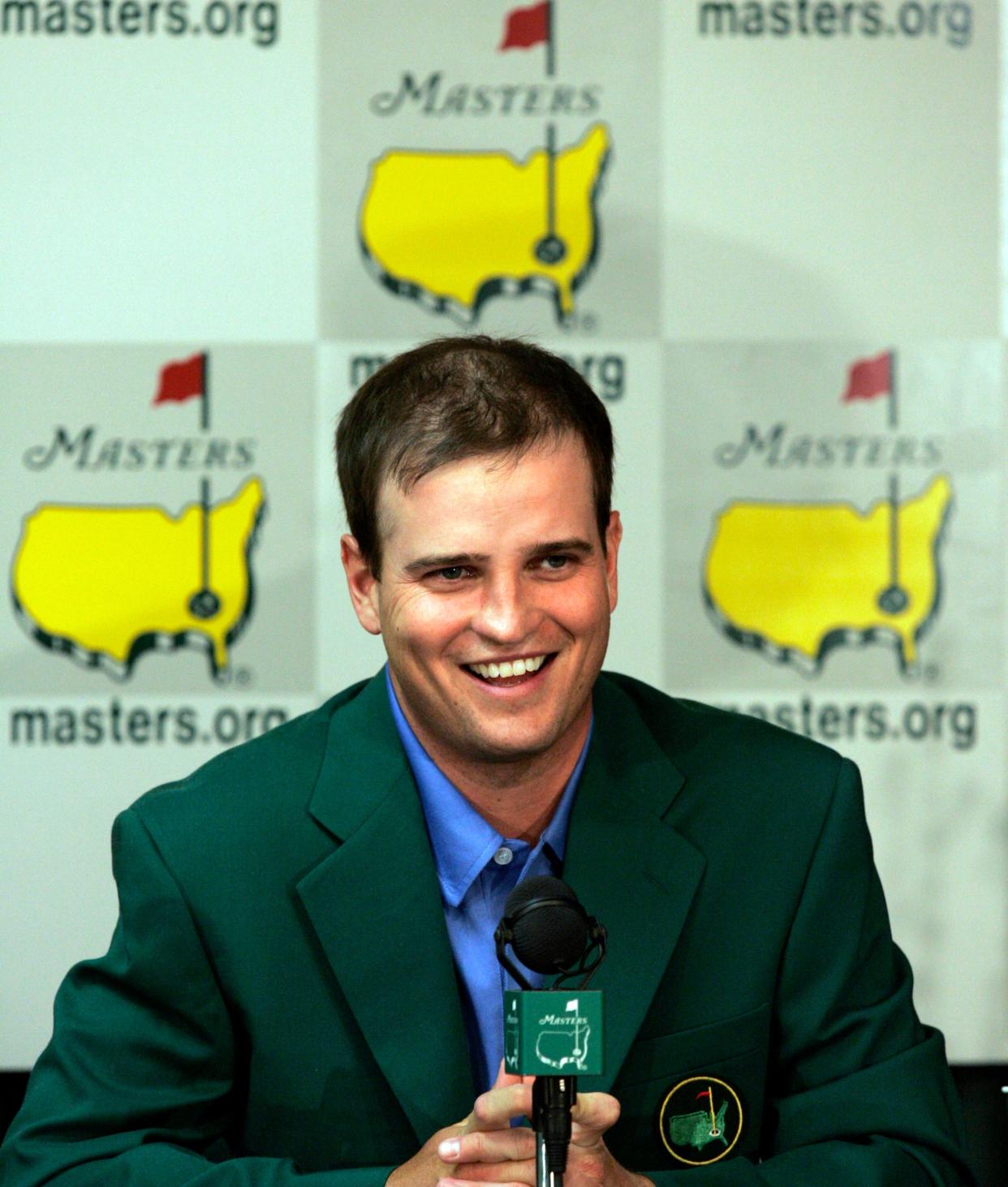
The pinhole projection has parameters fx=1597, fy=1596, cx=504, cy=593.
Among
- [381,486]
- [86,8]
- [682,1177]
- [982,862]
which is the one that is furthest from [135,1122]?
[86,8]

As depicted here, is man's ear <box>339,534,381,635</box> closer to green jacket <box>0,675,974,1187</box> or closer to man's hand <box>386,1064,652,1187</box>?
green jacket <box>0,675,974,1187</box>

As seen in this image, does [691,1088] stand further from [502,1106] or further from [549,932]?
[549,932]

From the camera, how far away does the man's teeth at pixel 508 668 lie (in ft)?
5.98

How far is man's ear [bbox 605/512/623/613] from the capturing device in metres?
1.95

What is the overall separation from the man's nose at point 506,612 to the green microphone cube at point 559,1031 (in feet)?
1.81

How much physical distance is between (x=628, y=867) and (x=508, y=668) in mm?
300

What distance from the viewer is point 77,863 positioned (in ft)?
9.04

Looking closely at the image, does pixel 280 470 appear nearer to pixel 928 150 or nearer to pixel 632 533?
pixel 632 533

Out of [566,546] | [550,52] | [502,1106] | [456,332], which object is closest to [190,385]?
[456,332]

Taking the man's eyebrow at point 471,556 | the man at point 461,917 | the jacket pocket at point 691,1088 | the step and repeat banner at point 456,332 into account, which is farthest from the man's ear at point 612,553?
the step and repeat banner at point 456,332

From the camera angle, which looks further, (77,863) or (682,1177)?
(77,863)

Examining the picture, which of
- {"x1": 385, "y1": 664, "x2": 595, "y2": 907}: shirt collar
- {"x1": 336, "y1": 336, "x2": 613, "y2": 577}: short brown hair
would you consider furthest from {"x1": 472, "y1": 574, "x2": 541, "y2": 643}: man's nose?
{"x1": 385, "y1": 664, "x2": 595, "y2": 907}: shirt collar

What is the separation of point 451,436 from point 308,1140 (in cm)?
82

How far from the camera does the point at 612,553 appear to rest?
2006mm
